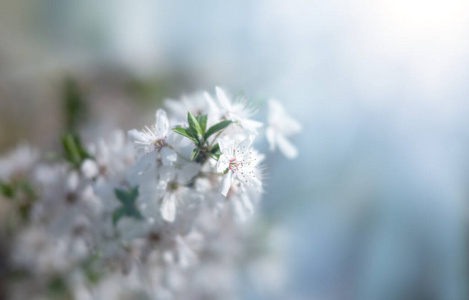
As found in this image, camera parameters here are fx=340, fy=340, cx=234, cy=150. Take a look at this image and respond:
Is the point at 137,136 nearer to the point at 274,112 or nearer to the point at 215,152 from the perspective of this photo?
the point at 215,152

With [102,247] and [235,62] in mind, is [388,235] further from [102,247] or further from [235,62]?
[102,247]

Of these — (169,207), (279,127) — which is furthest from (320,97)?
(169,207)

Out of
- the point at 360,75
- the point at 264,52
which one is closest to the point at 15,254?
the point at 264,52

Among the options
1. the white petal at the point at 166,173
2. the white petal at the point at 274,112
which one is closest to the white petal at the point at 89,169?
the white petal at the point at 166,173

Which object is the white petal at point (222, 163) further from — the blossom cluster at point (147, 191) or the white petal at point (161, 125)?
the white petal at point (161, 125)

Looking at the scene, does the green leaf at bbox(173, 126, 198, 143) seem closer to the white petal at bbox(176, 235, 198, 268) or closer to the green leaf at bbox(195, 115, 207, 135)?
the green leaf at bbox(195, 115, 207, 135)

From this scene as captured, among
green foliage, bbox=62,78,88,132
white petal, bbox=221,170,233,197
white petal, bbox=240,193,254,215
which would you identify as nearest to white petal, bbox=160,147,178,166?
white petal, bbox=221,170,233,197

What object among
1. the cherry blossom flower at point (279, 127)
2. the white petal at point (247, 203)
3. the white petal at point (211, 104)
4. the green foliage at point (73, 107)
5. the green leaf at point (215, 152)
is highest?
the green foliage at point (73, 107)

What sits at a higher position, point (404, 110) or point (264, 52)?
point (264, 52)
